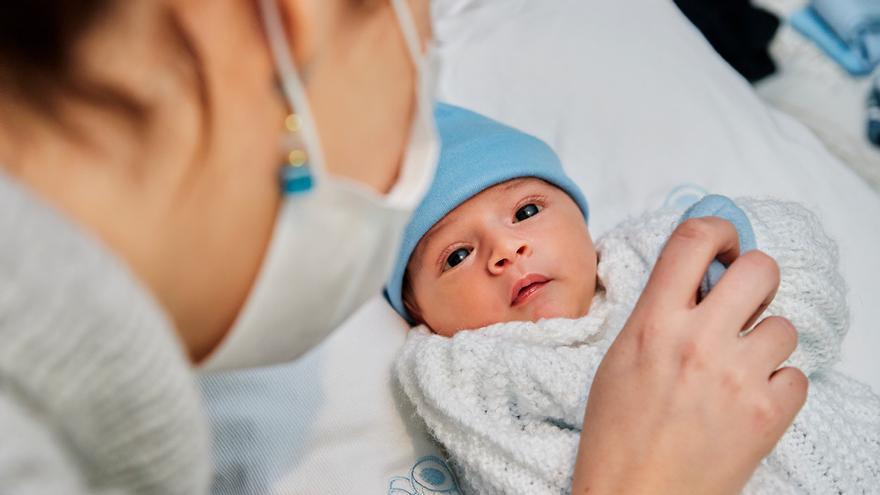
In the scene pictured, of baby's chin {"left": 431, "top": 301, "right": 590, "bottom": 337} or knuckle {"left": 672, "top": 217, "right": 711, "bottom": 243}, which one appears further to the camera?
baby's chin {"left": 431, "top": 301, "right": 590, "bottom": 337}

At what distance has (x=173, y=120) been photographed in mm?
472

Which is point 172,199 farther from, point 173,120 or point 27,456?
point 27,456

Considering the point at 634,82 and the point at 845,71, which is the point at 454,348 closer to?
the point at 634,82

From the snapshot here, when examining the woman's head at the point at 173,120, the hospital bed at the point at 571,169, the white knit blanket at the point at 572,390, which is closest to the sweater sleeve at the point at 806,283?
the white knit blanket at the point at 572,390

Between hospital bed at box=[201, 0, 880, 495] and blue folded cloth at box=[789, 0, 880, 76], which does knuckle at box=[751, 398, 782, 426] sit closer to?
hospital bed at box=[201, 0, 880, 495]

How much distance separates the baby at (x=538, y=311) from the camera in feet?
3.18

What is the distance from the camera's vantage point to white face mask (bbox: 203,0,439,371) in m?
0.52

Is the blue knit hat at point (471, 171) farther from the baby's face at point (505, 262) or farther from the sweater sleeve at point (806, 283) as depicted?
the sweater sleeve at point (806, 283)

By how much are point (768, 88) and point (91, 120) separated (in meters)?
1.76

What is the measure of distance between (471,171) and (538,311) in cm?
24

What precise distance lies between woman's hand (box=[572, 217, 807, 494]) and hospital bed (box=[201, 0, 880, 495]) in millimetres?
296

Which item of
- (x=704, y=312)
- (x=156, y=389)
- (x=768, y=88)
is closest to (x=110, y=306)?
(x=156, y=389)

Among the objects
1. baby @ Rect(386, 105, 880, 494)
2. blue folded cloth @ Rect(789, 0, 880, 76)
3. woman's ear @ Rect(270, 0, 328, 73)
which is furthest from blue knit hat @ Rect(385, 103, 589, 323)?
blue folded cloth @ Rect(789, 0, 880, 76)

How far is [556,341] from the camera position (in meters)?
1.08
